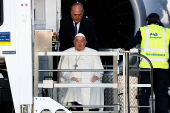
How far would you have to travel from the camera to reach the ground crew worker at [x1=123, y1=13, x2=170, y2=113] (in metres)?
5.51

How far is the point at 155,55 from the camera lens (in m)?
5.61

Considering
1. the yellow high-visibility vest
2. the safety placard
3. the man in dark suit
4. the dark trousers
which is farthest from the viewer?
the man in dark suit

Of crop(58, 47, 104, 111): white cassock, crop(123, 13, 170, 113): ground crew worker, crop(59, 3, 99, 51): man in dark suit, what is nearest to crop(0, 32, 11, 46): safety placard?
crop(58, 47, 104, 111): white cassock

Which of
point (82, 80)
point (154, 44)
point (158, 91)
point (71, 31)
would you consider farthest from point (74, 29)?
point (158, 91)

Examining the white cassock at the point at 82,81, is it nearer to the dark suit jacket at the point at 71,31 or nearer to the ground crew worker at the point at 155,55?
the dark suit jacket at the point at 71,31

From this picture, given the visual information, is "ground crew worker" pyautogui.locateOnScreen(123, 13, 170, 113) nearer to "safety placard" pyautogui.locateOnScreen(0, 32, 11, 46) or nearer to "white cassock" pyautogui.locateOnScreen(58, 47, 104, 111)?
"white cassock" pyautogui.locateOnScreen(58, 47, 104, 111)

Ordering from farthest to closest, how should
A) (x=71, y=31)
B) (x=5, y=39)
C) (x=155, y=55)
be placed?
(x=71, y=31) < (x=155, y=55) < (x=5, y=39)

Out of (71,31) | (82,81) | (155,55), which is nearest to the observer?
(82,81)

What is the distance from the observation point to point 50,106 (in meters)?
4.24

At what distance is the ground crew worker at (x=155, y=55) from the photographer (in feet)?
18.1

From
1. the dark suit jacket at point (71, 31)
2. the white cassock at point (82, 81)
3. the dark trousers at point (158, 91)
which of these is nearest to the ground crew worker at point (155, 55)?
the dark trousers at point (158, 91)

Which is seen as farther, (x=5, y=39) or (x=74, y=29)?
(x=74, y=29)

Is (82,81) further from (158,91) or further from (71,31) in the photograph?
(158,91)

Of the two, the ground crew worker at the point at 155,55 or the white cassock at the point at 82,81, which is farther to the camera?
the ground crew worker at the point at 155,55
